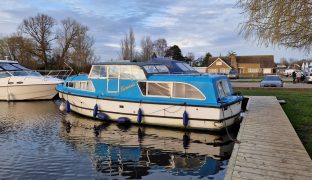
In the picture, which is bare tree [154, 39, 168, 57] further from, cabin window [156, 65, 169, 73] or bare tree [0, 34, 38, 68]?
cabin window [156, 65, 169, 73]

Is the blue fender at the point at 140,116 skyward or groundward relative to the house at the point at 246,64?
groundward

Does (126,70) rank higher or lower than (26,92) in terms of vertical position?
higher

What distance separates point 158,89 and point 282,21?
6.20 meters

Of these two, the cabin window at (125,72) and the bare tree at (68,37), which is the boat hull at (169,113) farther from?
the bare tree at (68,37)

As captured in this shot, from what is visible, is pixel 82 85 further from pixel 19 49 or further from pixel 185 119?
pixel 19 49

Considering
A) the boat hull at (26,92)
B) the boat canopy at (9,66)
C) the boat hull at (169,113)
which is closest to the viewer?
the boat hull at (169,113)

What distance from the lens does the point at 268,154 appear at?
868cm

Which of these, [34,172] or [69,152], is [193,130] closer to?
[69,152]

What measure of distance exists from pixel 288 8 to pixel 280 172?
536cm

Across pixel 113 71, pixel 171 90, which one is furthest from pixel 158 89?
pixel 113 71

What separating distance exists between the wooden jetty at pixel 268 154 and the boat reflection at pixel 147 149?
1.00 meters

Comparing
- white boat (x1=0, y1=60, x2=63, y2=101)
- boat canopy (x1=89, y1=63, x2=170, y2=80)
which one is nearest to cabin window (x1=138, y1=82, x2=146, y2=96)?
boat canopy (x1=89, y1=63, x2=170, y2=80)

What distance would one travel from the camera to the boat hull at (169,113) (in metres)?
13.9

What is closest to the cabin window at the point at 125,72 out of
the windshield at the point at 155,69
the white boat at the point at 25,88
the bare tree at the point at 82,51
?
the windshield at the point at 155,69
